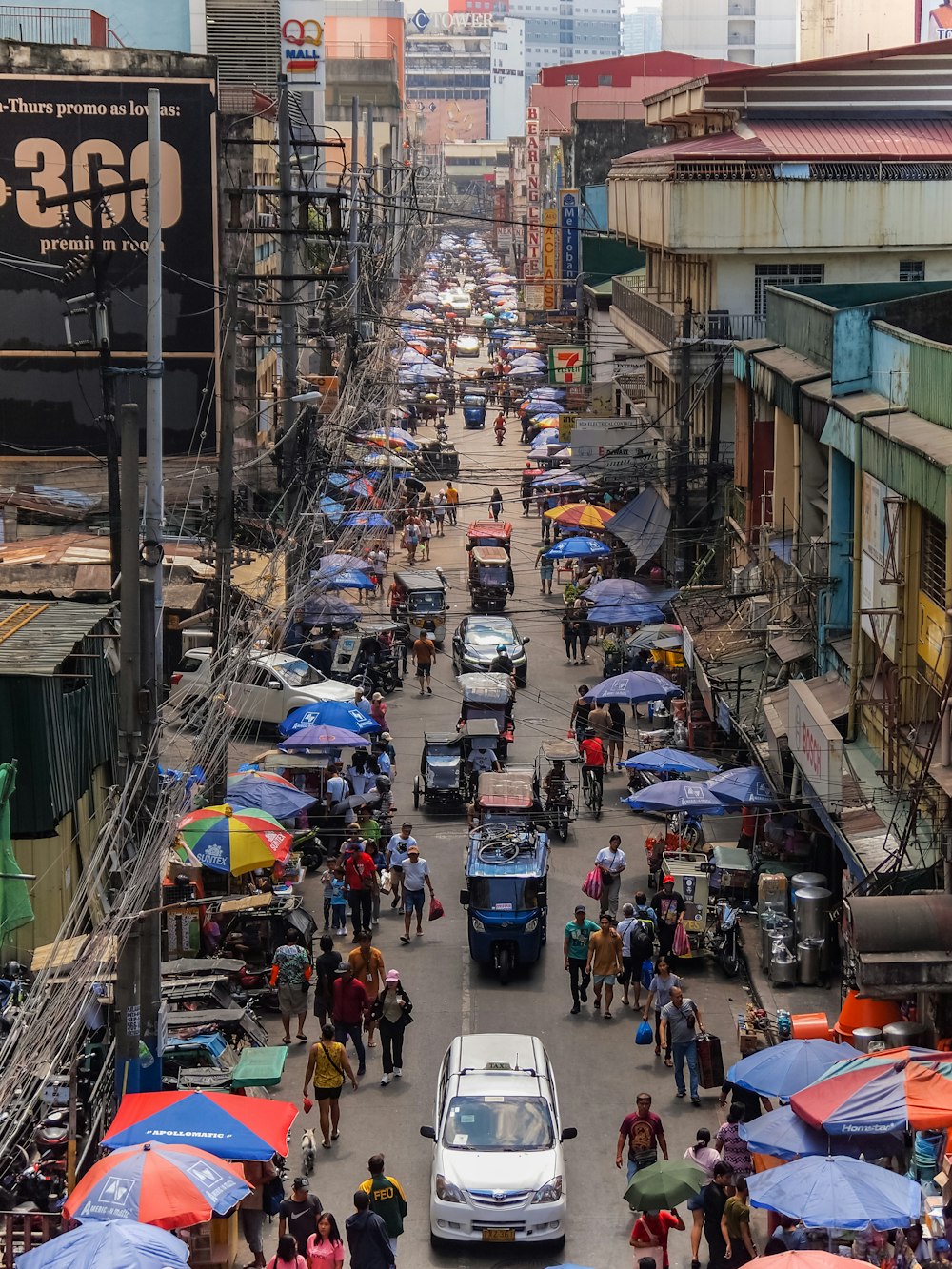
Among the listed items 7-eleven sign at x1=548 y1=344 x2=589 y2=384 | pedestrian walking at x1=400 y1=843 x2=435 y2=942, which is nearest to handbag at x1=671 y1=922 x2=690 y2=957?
pedestrian walking at x1=400 y1=843 x2=435 y2=942

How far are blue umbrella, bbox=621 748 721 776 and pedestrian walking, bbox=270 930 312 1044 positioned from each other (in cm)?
759

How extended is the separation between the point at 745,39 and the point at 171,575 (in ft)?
483

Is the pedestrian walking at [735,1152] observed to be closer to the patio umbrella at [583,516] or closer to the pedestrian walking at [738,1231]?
the pedestrian walking at [738,1231]

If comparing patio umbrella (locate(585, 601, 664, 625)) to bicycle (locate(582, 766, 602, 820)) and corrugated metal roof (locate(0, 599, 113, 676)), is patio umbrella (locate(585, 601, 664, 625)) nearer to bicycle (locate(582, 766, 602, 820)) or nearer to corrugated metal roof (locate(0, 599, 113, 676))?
bicycle (locate(582, 766, 602, 820))

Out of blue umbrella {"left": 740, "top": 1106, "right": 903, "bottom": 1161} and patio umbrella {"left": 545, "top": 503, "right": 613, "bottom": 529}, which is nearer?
blue umbrella {"left": 740, "top": 1106, "right": 903, "bottom": 1161}

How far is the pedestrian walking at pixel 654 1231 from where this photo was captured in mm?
15312

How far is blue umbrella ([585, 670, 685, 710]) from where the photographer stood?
31359 millimetres

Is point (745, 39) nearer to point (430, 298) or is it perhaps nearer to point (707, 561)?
point (430, 298)

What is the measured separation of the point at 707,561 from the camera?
128ft

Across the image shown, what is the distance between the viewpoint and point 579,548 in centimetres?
4353

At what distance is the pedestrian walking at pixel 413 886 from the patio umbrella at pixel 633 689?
7.61m

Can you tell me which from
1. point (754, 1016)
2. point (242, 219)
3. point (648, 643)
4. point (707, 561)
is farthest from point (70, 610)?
point (242, 219)

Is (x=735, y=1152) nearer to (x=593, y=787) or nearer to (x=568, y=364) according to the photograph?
(x=593, y=787)

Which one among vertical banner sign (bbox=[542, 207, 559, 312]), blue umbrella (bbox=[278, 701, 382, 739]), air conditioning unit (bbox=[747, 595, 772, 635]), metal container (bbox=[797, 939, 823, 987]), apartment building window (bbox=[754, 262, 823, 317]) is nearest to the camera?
metal container (bbox=[797, 939, 823, 987])
